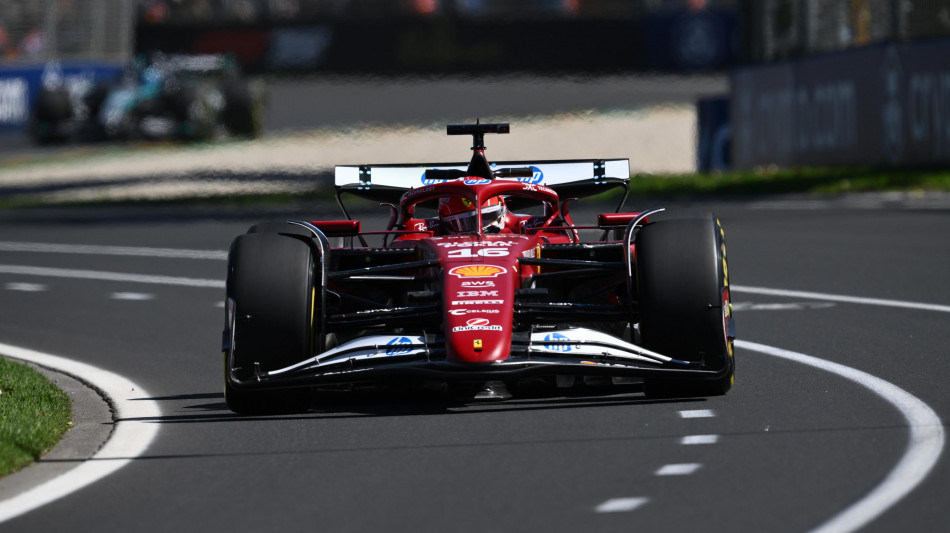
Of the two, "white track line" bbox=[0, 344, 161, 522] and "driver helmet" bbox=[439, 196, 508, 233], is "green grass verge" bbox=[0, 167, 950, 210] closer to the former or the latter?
"driver helmet" bbox=[439, 196, 508, 233]

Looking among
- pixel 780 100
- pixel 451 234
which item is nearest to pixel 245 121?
pixel 780 100

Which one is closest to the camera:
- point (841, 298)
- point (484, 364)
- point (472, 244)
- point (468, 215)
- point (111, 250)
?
point (484, 364)

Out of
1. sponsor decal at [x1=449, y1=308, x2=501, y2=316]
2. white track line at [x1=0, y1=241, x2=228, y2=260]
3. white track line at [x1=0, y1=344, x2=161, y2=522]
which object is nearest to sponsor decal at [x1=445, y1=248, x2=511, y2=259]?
sponsor decal at [x1=449, y1=308, x2=501, y2=316]

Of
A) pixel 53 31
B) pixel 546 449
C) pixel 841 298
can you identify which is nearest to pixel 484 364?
pixel 546 449

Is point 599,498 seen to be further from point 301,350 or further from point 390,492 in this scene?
point 301,350

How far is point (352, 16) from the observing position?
3875 centimetres

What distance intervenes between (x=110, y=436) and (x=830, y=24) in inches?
748

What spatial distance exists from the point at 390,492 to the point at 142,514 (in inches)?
34.4

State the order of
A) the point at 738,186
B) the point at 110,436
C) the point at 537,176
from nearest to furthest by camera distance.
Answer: the point at 110,436 < the point at 537,176 < the point at 738,186

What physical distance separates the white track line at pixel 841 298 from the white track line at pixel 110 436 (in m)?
5.18

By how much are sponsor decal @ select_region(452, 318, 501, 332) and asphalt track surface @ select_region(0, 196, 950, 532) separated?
41 centimetres

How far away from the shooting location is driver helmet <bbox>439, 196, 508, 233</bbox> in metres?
9.13

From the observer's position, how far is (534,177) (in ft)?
33.3

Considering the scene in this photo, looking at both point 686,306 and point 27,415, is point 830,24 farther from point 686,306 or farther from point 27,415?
point 27,415
